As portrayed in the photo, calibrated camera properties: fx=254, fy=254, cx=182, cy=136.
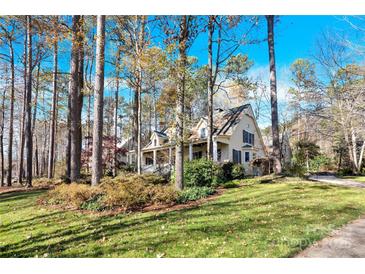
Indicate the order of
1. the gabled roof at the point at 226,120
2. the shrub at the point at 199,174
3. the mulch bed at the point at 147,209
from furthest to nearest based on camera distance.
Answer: the gabled roof at the point at 226,120 → the shrub at the point at 199,174 → the mulch bed at the point at 147,209

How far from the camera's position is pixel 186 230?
321 centimetres

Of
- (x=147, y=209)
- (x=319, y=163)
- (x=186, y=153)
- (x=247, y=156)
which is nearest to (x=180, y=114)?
(x=147, y=209)

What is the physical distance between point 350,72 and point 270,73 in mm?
2407

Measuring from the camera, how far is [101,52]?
5492mm

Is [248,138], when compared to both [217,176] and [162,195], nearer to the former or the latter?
[217,176]

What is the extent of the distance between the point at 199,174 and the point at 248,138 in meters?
7.75

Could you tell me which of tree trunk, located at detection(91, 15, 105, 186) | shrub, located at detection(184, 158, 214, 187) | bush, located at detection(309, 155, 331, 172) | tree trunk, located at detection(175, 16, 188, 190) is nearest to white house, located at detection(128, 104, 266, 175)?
bush, located at detection(309, 155, 331, 172)

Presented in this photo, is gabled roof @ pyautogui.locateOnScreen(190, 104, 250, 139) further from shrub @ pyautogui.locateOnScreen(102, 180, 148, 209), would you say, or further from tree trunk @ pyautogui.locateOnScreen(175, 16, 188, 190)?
shrub @ pyautogui.locateOnScreen(102, 180, 148, 209)

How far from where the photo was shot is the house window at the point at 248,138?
1397 centimetres

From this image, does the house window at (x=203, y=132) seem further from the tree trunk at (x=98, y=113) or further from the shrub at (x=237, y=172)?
the tree trunk at (x=98, y=113)

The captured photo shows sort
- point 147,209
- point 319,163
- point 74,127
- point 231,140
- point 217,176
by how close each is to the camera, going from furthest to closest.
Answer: point 319,163 → point 231,140 → point 217,176 → point 74,127 → point 147,209

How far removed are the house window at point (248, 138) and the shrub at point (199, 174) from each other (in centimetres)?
710

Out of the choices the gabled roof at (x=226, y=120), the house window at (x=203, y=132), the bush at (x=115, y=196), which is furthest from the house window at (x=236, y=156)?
the bush at (x=115, y=196)
